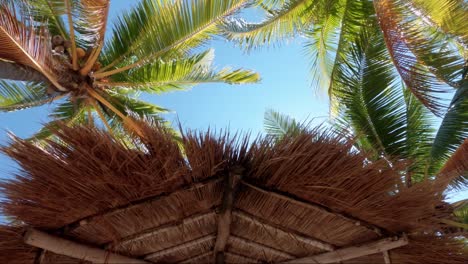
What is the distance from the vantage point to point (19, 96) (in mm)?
6727

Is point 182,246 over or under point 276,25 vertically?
under

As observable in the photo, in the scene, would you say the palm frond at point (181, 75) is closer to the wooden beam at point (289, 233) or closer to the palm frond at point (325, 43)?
the palm frond at point (325, 43)

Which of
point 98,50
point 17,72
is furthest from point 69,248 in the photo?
point 98,50

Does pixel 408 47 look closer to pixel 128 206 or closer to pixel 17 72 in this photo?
pixel 128 206

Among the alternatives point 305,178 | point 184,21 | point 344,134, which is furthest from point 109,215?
point 184,21

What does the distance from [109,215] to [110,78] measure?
3785 millimetres

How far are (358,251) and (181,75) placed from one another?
15.1ft

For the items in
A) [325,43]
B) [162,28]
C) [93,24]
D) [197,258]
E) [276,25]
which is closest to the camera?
[197,258]

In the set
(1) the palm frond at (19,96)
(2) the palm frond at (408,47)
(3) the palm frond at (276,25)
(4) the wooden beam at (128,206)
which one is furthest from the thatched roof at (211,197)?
(1) the palm frond at (19,96)

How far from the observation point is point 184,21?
532cm

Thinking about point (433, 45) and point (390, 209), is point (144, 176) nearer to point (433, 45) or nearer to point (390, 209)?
point (390, 209)

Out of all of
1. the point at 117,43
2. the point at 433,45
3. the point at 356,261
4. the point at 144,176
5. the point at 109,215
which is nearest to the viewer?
the point at 144,176

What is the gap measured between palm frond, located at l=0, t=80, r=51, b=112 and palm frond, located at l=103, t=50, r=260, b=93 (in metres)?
1.28

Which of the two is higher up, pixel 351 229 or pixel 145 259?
pixel 351 229
